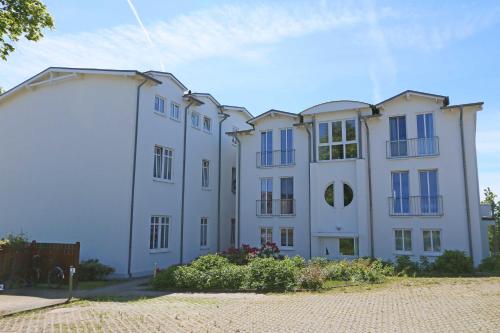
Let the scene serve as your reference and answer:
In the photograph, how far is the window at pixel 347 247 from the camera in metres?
23.8

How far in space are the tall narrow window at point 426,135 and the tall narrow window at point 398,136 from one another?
762 mm

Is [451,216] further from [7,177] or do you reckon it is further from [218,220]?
[7,177]

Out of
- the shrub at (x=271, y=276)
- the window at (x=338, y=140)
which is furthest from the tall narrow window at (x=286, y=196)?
the shrub at (x=271, y=276)

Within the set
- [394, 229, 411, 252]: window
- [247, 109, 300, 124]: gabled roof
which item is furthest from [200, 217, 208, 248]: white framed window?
[394, 229, 411, 252]: window

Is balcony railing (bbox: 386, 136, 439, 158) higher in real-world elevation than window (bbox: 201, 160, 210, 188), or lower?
higher

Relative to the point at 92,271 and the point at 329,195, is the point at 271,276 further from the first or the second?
the point at 329,195

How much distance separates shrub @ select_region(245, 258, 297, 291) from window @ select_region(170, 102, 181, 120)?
11.6m

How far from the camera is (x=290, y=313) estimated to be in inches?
436

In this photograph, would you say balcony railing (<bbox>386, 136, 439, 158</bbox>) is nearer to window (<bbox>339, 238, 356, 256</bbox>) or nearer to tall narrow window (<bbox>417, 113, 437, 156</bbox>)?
tall narrow window (<bbox>417, 113, 437, 156</bbox>)

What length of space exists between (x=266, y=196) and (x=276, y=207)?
1.09 metres

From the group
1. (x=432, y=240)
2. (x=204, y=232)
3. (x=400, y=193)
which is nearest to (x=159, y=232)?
(x=204, y=232)

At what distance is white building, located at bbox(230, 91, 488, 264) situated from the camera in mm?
21812

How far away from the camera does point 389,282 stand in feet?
54.3

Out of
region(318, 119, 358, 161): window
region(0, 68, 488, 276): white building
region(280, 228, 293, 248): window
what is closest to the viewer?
region(0, 68, 488, 276): white building
